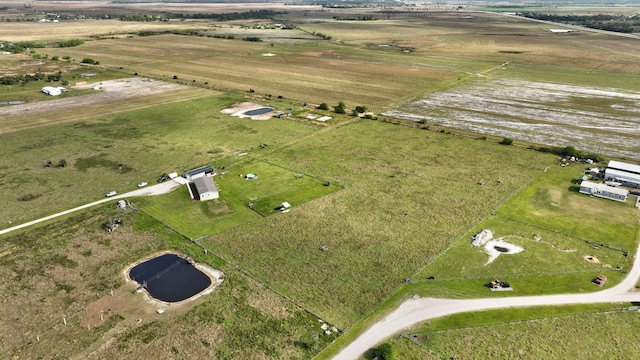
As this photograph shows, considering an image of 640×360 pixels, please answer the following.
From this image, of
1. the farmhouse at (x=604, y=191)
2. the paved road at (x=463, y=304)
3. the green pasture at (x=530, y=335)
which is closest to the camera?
the green pasture at (x=530, y=335)

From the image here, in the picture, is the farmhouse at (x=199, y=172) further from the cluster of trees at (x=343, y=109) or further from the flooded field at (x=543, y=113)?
the flooded field at (x=543, y=113)

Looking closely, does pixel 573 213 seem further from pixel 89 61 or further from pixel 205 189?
pixel 89 61

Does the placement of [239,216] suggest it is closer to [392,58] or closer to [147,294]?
[147,294]

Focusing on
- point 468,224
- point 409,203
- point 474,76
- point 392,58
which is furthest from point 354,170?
Answer: point 392,58

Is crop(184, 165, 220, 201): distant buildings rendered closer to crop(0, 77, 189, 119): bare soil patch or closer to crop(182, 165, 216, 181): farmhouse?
crop(182, 165, 216, 181): farmhouse

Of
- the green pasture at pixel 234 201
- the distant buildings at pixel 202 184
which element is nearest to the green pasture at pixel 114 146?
the distant buildings at pixel 202 184

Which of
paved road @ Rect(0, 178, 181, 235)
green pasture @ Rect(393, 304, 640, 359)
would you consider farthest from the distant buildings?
green pasture @ Rect(393, 304, 640, 359)
